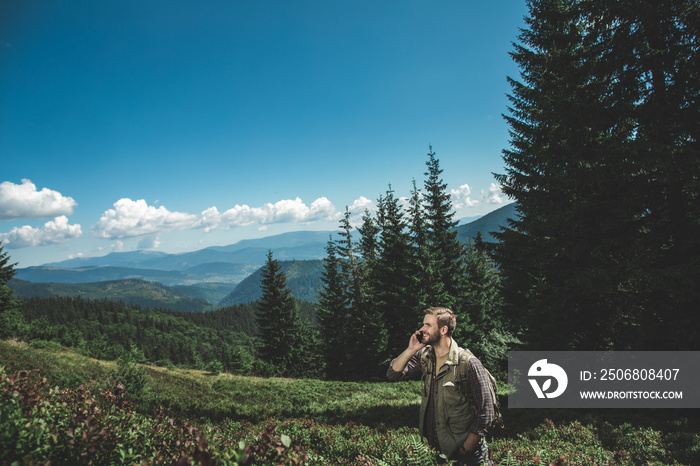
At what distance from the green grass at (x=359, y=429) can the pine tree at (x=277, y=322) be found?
15813 mm

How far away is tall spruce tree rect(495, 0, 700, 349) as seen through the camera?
254 inches

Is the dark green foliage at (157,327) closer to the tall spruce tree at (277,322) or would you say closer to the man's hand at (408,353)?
the tall spruce tree at (277,322)

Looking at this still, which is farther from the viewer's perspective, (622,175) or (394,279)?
(394,279)

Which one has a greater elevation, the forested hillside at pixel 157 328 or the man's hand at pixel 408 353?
the man's hand at pixel 408 353

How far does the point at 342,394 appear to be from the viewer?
15477 mm

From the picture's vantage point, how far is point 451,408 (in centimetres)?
364

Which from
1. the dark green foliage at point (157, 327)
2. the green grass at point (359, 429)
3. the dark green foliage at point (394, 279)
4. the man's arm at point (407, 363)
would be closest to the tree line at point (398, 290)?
the dark green foliage at point (394, 279)

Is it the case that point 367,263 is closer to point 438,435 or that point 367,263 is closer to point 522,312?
point 522,312

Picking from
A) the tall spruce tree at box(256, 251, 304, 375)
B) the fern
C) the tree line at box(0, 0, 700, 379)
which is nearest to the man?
the fern

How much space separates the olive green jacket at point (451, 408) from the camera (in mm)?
3562

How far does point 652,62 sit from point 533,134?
156 inches

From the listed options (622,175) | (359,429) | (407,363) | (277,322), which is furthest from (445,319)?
(277,322)

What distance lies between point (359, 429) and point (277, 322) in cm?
2900

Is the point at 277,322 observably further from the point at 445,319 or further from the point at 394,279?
the point at 445,319
